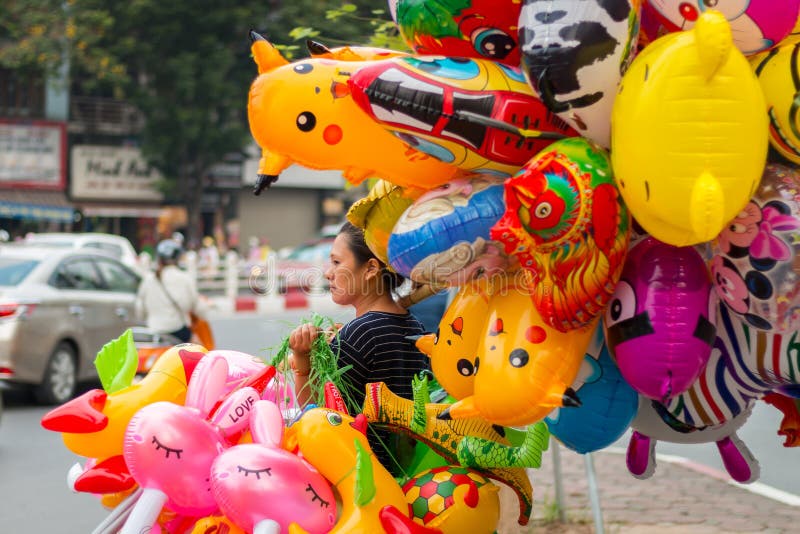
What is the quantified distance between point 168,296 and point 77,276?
1.59m

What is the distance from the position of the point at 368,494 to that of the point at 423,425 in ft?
1.55

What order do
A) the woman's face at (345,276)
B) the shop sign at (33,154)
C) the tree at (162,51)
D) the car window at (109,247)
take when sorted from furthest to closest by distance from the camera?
1. the shop sign at (33,154)
2. the tree at (162,51)
3. the car window at (109,247)
4. the woman's face at (345,276)

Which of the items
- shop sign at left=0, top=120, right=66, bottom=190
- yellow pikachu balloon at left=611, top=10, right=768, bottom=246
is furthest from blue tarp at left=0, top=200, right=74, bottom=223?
yellow pikachu balloon at left=611, top=10, right=768, bottom=246

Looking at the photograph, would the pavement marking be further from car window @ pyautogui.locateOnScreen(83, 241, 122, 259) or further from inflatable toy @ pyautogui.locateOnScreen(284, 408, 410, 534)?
car window @ pyautogui.locateOnScreen(83, 241, 122, 259)

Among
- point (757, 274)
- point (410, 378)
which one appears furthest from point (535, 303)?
point (410, 378)

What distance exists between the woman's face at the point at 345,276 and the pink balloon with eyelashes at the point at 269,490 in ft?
2.72

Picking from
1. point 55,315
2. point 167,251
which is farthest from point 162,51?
point 167,251

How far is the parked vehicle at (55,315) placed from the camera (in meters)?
8.72

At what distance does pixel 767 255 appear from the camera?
2.09m

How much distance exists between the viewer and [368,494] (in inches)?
95.7

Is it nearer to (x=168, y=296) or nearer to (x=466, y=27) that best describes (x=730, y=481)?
(x=168, y=296)

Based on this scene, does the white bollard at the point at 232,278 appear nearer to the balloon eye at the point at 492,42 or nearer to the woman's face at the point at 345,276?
the woman's face at the point at 345,276

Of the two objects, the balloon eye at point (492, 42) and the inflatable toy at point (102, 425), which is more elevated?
the balloon eye at point (492, 42)

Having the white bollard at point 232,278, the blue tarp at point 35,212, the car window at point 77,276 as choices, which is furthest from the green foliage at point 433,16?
the blue tarp at point 35,212
